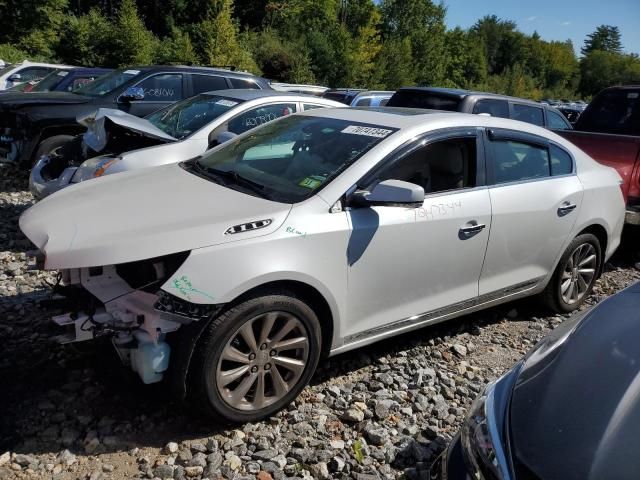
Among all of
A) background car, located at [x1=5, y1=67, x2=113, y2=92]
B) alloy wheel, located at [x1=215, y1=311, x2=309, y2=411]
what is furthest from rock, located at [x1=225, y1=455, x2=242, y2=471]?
background car, located at [x1=5, y1=67, x2=113, y2=92]

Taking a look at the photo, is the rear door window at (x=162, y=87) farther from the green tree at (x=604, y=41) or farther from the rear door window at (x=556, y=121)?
the green tree at (x=604, y=41)

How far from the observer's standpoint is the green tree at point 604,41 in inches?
4970

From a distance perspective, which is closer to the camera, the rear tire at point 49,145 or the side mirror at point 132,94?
the rear tire at point 49,145

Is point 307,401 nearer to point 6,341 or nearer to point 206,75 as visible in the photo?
point 6,341

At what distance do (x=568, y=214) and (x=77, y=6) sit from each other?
47093 mm

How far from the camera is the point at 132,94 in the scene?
809cm

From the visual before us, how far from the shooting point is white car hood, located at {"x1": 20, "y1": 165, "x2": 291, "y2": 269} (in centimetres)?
261

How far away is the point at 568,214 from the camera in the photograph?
14.1ft

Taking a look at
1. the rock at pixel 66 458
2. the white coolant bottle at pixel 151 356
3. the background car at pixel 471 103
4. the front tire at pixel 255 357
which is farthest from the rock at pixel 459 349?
the background car at pixel 471 103

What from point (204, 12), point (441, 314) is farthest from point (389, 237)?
point (204, 12)

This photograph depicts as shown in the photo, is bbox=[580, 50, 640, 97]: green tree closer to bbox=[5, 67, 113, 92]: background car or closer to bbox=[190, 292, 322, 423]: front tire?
bbox=[5, 67, 113, 92]: background car

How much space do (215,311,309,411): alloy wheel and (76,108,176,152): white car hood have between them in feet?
11.6

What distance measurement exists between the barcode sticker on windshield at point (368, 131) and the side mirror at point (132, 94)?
524 cm

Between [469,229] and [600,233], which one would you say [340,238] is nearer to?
[469,229]
